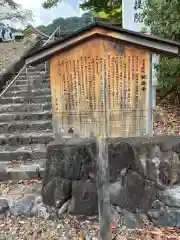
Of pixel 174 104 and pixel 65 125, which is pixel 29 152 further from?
pixel 174 104

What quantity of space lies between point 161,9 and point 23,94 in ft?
12.9

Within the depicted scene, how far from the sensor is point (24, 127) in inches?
248

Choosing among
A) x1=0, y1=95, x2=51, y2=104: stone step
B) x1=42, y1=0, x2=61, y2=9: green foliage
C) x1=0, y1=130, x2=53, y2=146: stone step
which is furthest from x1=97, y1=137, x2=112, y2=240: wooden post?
x1=42, y1=0, x2=61, y2=9: green foliage

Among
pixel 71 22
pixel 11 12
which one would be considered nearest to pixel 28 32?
pixel 11 12

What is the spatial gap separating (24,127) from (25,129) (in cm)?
5

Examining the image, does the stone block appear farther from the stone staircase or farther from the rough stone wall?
the stone staircase

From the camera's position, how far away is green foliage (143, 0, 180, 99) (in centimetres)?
549

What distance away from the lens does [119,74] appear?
313 cm

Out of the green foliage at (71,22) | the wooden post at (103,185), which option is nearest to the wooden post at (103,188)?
the wooden post at (103,185)

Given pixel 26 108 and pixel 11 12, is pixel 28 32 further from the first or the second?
pixel 26 108

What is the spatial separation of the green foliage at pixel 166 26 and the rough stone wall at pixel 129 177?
8.41 ft

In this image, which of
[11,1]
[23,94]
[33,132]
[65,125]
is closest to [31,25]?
[11,1]

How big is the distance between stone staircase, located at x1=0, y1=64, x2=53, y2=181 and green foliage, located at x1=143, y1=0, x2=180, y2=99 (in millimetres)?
2715

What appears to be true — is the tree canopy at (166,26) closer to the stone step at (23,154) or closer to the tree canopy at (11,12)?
the stone step at (23,154)
